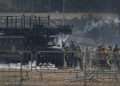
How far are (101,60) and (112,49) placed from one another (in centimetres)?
118

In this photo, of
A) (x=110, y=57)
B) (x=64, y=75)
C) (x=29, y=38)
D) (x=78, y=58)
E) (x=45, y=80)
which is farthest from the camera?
(x=29, y=38)

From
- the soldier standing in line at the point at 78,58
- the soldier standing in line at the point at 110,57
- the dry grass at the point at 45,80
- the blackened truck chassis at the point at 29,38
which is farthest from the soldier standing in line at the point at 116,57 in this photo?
the dry grass at the point at 45,80

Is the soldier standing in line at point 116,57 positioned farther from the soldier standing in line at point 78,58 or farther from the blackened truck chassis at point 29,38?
the blackened truck chassis at point 29,38

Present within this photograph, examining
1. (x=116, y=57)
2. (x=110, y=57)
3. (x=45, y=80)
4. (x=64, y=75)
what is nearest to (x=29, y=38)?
(x=64, y=75)

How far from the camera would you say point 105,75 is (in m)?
29.1

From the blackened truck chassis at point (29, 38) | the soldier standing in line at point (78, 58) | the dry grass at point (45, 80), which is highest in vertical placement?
the blackened truck chassis at point (29, 38)

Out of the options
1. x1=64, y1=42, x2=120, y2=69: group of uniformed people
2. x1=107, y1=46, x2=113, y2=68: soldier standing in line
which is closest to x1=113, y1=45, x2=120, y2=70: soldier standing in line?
x1=64, y1=42, x2=120, y2=69: group of uniformed people

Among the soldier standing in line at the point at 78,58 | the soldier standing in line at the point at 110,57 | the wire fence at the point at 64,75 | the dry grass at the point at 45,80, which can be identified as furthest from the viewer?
the soldier standing in line at the point at 110,57

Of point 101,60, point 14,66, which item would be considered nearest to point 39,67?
point 14,66

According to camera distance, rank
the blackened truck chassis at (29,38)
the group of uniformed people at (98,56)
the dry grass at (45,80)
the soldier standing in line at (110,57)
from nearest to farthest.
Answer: the dry grass at (45,80) < the group of uniformed people at (98,56) < the soldier standing in line at (110,57) < the blackened truck chassis at (29,38)

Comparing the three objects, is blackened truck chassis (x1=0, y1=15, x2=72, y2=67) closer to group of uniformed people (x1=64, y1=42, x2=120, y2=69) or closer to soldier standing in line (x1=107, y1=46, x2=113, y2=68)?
group of uniformed people (x1=64, y1=42, x2=120, y2=69)

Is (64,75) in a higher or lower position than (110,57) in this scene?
lower

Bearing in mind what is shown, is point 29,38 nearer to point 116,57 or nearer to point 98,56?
point 98,56
